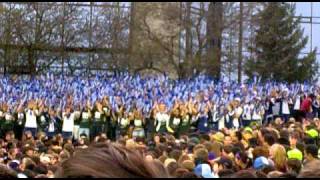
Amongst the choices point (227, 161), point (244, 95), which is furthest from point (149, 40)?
point (227, 161)

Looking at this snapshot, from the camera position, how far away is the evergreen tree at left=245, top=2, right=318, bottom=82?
36.6 m

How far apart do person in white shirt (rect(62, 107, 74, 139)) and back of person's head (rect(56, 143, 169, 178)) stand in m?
21.0

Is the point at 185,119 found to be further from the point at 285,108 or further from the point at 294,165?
the point at 294,165

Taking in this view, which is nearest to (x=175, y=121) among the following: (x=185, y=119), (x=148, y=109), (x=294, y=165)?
(x=185, y=119)

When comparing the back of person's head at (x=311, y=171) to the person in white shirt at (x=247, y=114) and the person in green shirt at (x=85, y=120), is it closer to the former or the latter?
the person in green shirt at (x=85, y=120)

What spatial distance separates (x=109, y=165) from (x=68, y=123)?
2182cm

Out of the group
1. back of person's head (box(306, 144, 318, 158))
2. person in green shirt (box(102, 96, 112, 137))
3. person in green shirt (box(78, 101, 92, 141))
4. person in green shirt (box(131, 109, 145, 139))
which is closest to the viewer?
back of person's head (box(306, 144, 318, 158))

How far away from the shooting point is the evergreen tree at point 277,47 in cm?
3662

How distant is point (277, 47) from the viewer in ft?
121

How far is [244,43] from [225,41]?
0.97 metres

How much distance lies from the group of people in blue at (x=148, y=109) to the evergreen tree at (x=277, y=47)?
1013cm

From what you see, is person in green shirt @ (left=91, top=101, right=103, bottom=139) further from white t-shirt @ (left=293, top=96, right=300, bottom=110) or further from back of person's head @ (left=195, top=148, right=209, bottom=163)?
back of person's head @ (left=195, top=148, right=209, bottom=163)

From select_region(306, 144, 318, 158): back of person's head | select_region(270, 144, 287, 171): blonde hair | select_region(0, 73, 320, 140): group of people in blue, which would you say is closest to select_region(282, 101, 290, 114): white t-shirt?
select_region(0, 73, 320, 140): group of people in blue

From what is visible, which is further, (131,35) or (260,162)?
(131,35)
